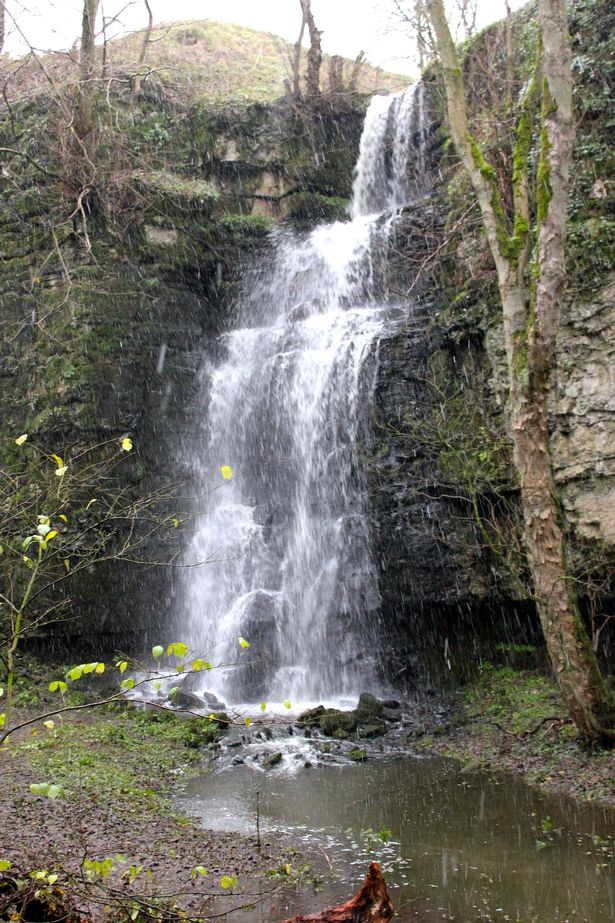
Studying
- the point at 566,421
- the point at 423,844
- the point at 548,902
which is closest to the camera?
the point at 548,902

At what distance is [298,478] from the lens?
12930 mm

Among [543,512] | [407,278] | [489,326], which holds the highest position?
[407,278]

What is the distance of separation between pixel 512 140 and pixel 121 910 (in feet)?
38.6

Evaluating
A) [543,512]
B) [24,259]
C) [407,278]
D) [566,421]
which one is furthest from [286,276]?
[543,512]

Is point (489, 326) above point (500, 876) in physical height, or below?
above

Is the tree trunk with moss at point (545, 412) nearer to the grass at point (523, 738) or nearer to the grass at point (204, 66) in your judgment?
the grass at point (523, 738)

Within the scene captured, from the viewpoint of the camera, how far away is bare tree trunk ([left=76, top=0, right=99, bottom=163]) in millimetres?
13852

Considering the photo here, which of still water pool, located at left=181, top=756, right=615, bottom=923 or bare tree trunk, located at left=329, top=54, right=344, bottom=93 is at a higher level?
bare tree trunk, located at left=329, top=54, right=344, bottom=93

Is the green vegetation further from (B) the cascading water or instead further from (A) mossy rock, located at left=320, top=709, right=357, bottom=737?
(B) the cascading water

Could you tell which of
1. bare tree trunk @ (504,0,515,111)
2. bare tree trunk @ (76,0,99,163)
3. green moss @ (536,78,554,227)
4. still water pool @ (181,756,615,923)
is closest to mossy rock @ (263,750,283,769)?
still water pool @ (181,756,615,923)

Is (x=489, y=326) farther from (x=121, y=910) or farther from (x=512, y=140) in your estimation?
(x=121, y=910)

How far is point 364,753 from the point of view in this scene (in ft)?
27.9

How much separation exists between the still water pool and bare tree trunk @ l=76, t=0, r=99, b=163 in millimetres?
11533

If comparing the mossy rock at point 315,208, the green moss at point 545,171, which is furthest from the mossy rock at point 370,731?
the mossy rock at point 315,208
